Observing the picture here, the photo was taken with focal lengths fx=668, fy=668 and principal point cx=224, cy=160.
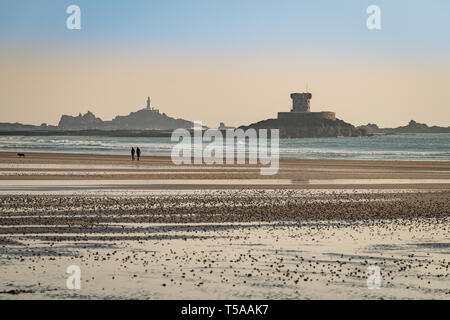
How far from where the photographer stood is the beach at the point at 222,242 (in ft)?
40.2

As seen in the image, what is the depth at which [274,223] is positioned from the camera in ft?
67.0

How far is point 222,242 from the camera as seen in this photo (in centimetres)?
1678

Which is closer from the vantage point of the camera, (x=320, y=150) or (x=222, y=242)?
(x=222, y=242)

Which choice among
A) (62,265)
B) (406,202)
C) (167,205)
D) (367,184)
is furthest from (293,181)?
(62,265)

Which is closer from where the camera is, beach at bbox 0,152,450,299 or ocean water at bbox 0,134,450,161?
beach at bbox 0,152,450,299

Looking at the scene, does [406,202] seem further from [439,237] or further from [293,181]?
[293,181]

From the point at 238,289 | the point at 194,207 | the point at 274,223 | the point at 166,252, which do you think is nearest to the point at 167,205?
the point at 194,207

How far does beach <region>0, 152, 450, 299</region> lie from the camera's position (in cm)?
1227

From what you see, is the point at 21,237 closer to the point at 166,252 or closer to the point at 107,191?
the point at 166,252

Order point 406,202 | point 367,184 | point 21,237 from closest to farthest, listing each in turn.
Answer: point 21,237
point 406,202
point 367,184

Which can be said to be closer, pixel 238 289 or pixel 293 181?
pixel 238 289

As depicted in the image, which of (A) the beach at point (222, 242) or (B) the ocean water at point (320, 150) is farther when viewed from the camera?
(B) the ocean water at point (320, 150)
